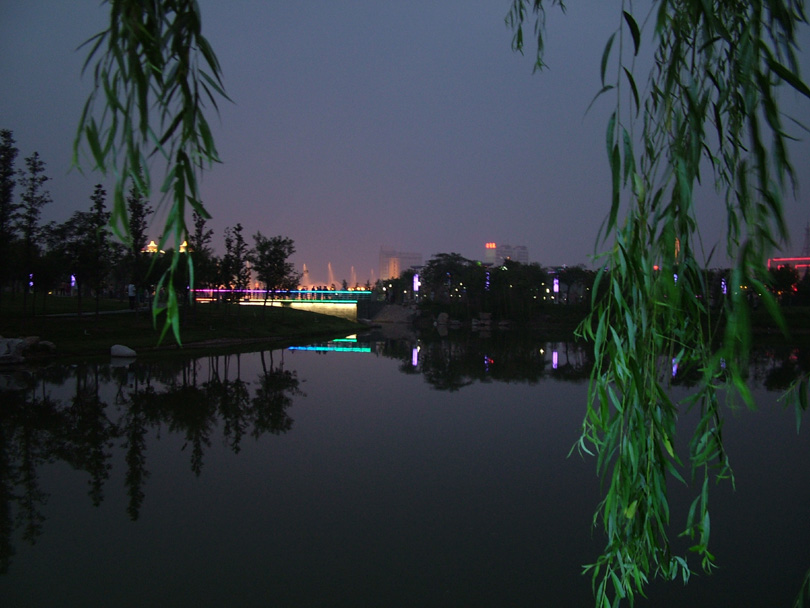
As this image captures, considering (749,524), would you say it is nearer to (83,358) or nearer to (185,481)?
(185,481)

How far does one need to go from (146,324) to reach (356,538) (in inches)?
1089

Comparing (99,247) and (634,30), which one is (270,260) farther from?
(634,30)

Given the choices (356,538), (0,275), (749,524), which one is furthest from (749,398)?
(0,275)

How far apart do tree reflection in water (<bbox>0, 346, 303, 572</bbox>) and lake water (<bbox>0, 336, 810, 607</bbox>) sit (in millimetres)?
48

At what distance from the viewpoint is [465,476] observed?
8016mm

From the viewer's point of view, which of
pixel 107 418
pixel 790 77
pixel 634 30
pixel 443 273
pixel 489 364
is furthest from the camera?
pixel 443 273

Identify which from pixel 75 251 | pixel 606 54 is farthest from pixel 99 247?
pixel 606 54

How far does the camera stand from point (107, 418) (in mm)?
10906

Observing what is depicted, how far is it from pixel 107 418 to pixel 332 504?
21.3 feet

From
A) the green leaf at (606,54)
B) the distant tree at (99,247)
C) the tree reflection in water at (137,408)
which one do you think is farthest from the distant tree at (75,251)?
the green leaf at (606,54)

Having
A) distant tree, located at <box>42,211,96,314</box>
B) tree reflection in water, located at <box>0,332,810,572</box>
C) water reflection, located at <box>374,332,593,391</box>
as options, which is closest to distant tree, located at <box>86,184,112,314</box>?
distant tree, located at <box>42,211,96,314</box>

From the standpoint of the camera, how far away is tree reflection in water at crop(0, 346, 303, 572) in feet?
22.6

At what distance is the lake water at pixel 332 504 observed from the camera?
487 cm

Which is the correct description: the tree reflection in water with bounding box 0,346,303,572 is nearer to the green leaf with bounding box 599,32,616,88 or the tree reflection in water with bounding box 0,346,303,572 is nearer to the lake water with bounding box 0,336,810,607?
the lake water with bounding box 0,336,810,607
